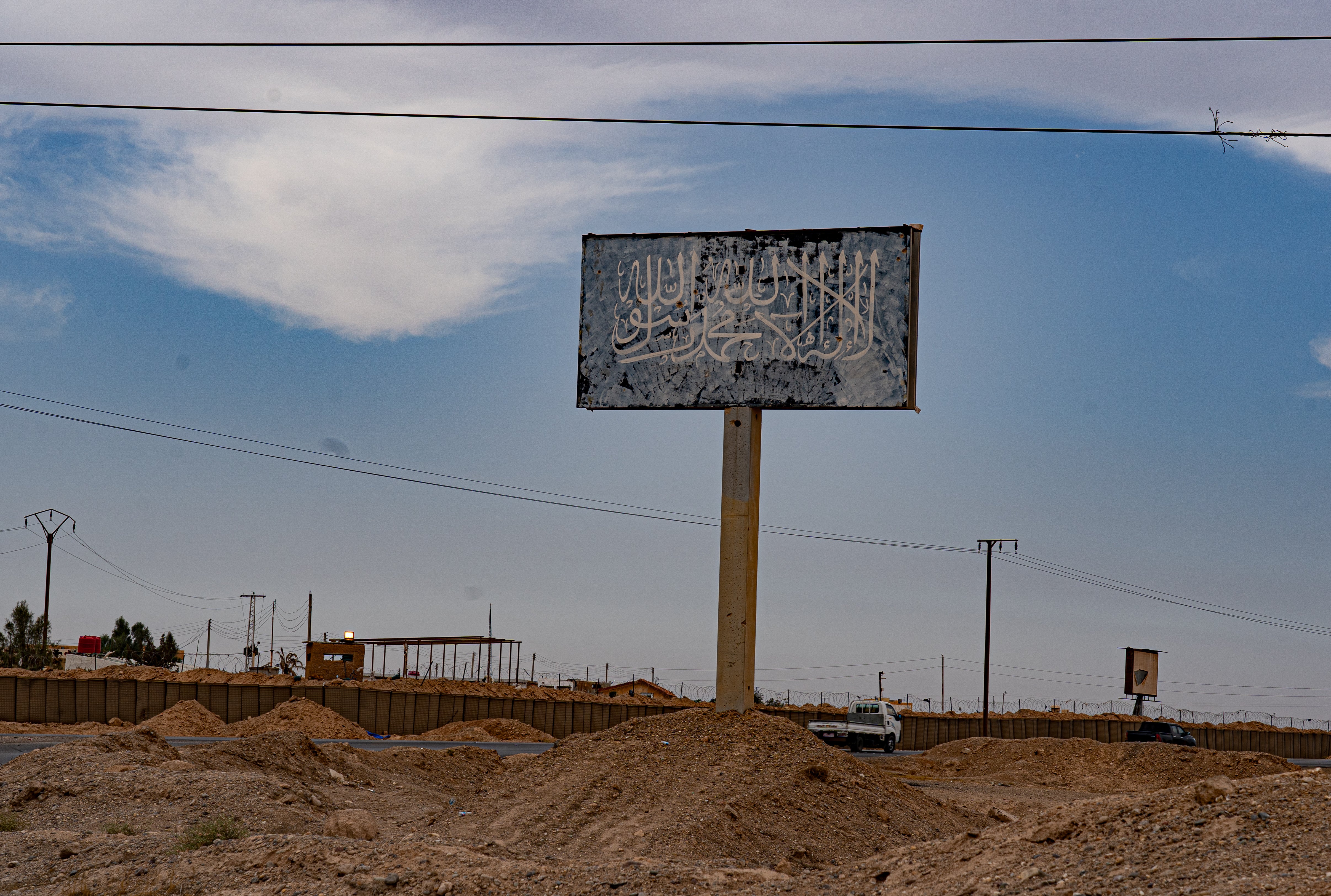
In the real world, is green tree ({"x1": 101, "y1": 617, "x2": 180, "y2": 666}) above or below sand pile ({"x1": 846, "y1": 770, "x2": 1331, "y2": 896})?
below

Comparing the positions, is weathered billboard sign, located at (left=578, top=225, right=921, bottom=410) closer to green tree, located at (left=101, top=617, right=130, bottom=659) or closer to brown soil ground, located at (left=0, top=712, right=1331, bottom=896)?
brown soil ground, located at (left=0, top=712, right=1331, bottom=896)

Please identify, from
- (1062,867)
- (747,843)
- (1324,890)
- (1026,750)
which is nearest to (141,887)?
(747,843)

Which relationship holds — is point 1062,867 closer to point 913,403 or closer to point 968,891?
point 968,891

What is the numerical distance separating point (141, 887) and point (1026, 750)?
31.1 meters

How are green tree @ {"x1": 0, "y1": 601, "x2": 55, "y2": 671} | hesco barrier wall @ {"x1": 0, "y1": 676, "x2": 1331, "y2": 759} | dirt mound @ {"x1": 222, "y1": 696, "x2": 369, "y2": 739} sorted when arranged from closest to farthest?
1. dirt mound @ {"x1": 222, "y1": 696, "x2": 369, "y2": 739}
2. hesco barrier wall @ {"x1": 0, "y1": 676, "x2": 1331, "y2": 759}
3. green tree @ {"x1": 0, "y1": 601, "x2": 55, "y2": 671}

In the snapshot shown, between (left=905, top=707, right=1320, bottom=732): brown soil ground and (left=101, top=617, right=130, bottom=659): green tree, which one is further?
(left=101, top=617, right=130, bottom=659): green tree

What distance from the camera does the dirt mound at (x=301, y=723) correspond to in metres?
39.2

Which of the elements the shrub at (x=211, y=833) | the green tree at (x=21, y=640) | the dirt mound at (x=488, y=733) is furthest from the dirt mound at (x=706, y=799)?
the green tree at (x=21, y=640)

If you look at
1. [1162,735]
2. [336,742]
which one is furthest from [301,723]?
[1162,735]

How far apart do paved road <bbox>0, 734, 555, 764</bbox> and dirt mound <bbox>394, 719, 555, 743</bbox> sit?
0.91 metres

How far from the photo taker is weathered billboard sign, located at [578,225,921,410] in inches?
754

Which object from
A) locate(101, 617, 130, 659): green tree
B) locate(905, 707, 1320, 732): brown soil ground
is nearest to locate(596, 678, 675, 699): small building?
locate(905, 707, 1320, 732): brown soil ground

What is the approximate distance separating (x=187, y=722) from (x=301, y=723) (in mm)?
4000

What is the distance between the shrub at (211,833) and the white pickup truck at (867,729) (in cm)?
3013
